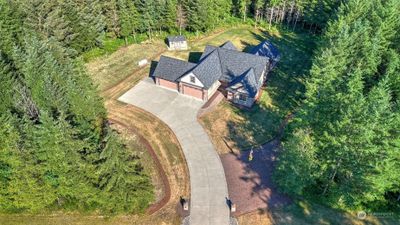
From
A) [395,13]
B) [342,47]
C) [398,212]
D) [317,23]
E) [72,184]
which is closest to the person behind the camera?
[72,184]

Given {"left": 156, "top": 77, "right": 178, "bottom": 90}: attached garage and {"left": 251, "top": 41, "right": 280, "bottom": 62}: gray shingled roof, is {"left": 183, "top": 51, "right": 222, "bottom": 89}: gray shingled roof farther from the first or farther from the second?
{"left": 251, "top": 41, "right": 280, "bottom": 62}: gray shingled roof

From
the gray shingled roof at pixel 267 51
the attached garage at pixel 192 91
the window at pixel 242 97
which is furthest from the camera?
the gray shingled roof at pixel 267 51

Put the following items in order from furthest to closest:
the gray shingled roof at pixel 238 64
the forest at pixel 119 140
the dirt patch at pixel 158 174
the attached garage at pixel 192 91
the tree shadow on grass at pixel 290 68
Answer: the tree shadow on grass at pixel 290 68
the gray shingled roof at pixel 238 64
the attached garage at pixel 192 91
the dirt patch at pixel 158 174
the forest at pixel 119 140

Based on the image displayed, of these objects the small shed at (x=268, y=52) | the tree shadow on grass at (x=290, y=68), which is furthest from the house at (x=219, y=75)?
the small shed at (x=268, y=52)

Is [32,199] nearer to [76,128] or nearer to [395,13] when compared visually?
[76,128]

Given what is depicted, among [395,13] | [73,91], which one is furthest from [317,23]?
[73,91]

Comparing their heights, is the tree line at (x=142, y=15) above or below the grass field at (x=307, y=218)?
above

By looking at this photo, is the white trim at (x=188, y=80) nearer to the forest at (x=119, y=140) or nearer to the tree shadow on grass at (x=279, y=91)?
the tree shadow on grass at (x=279, y=91)

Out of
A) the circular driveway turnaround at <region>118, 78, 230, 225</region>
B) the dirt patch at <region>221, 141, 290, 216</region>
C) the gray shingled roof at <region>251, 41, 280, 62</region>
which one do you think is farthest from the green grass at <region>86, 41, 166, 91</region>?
the dirt patch at <region>221, 141, 290, 216</region>
